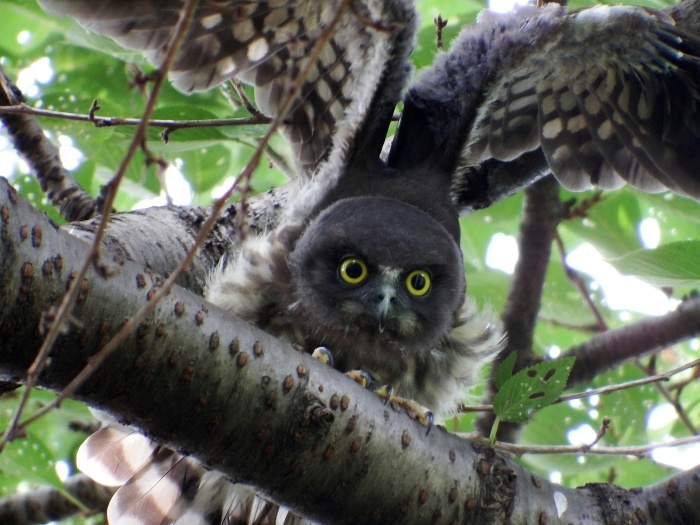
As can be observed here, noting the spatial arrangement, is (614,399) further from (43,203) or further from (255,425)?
(43,203)

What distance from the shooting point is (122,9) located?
3613mm

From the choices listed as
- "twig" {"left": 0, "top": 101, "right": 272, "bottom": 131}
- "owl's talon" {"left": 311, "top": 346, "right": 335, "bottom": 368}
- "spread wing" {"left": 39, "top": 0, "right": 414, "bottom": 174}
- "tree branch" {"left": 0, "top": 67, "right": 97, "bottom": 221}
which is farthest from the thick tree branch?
"spread wing" {"left": 39, "top": 0, "right": 414, "bottom": 174}

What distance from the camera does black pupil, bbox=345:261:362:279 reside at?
3564 millimetres

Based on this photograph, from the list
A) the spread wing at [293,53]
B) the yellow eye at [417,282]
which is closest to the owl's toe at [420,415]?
the yellow eye at [417,282]

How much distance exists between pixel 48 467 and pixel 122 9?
203 centimetres

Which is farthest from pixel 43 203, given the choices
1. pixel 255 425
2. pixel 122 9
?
pixel 255 425

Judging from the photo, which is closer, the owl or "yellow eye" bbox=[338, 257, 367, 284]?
the owl

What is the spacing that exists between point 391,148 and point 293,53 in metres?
0.66

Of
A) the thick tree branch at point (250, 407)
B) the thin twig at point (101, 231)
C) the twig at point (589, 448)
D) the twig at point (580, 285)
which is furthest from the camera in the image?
the twig at point (580, 285)

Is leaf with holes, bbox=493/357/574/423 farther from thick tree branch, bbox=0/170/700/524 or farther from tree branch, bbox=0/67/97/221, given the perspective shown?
tree branch, bbox=0/67/97/221

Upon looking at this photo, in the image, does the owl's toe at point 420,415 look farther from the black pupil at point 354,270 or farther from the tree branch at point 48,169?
the tree branch at point 48,169

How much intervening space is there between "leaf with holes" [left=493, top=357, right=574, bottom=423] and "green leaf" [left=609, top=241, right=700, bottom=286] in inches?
23.3

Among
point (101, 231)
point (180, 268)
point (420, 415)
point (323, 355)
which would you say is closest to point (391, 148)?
point (323, 355)

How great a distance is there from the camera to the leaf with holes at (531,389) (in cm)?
243
